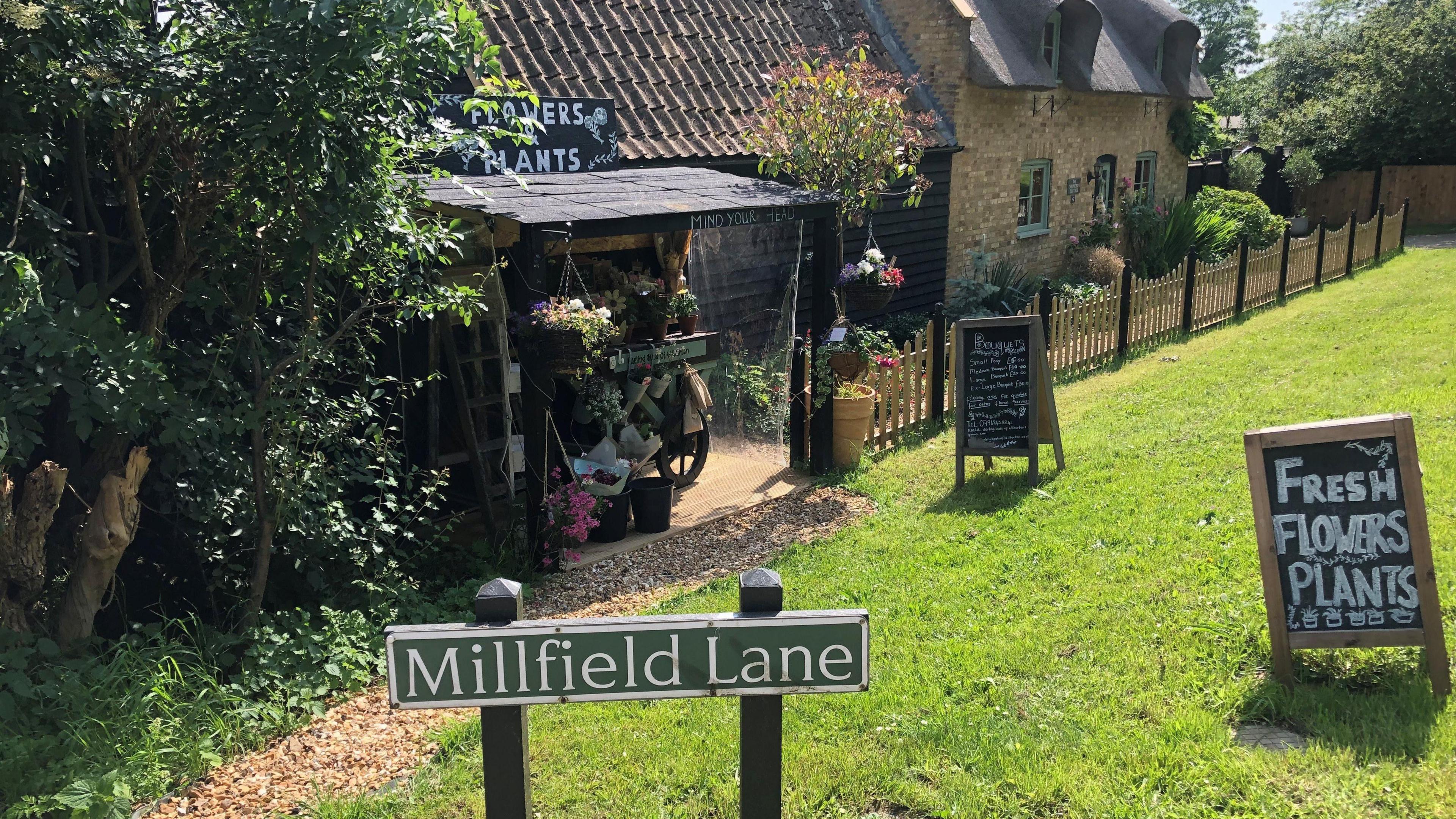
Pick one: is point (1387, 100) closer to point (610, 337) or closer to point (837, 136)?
point (837, 136)

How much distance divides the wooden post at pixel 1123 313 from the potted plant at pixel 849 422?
A: 15.9 ft

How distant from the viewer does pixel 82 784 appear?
11.5 ft

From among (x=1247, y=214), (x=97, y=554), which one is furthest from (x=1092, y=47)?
(x=97, y=554)

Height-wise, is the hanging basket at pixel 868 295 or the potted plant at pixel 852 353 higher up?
Answer: the hanging basket at pixel 868 295

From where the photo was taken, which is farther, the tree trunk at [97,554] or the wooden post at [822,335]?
the wooden post at [822,335]

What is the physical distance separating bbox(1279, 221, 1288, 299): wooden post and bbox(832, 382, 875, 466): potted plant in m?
9.62

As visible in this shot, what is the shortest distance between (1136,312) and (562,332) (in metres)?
8.24

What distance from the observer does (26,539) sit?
13.6 ft

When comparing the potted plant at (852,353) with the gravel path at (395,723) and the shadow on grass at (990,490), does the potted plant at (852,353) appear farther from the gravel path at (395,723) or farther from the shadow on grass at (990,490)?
the gravel path at (395,723)

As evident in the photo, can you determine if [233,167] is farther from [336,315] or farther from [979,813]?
[979,813]

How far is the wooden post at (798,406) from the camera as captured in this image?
26.8 ft

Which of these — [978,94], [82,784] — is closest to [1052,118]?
[978,94]

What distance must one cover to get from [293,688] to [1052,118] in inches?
547

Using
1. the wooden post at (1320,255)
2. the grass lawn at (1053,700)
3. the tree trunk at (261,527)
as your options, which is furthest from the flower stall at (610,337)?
the wooden post at (1320,255)
